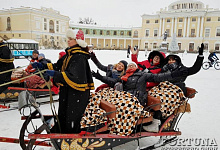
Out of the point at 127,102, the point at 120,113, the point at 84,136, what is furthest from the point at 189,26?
the point at 84,136

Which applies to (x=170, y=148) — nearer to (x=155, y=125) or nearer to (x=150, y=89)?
(x=155, y=125)

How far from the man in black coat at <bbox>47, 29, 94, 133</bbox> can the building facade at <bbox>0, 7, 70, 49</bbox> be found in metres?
44.6

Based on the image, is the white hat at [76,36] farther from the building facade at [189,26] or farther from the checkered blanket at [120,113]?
the building facade at [189,26]

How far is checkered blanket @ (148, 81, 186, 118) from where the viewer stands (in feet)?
10.3

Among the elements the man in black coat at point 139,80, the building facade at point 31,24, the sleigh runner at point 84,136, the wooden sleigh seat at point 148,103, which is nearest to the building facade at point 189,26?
the building facade at point 31,24

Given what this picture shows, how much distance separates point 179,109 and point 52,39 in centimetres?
5051

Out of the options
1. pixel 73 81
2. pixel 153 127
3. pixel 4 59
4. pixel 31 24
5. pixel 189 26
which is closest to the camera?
pixel 73 81

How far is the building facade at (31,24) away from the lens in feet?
153

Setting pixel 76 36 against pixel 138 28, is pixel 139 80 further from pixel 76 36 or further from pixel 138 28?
pixel 138 28

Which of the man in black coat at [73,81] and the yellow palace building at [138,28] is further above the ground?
the yellow palace building at [138,28]

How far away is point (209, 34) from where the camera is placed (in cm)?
5531

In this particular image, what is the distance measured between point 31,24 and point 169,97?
4918 cm

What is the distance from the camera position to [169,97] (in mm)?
3146

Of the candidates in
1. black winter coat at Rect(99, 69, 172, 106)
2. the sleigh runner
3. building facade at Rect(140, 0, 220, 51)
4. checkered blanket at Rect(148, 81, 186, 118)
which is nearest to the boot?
the sleigh runner
